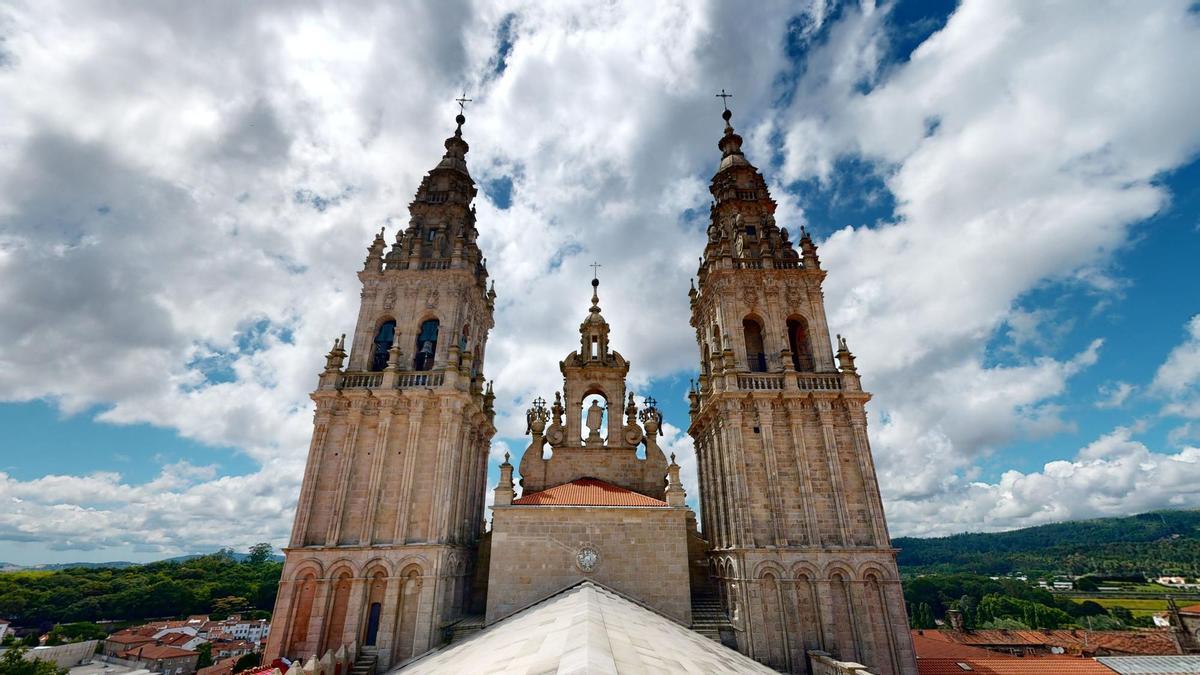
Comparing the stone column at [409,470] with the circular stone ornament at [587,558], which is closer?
the circular stone ornament at [587,558]

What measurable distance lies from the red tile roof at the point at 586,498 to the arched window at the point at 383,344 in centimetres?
904

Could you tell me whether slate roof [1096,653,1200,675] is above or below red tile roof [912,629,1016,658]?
above

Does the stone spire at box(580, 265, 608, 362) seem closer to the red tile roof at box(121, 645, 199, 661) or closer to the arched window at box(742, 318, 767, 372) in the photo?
the arched window at box(742, 318, 767, 372)

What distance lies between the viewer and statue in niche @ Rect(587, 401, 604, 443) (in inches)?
1036

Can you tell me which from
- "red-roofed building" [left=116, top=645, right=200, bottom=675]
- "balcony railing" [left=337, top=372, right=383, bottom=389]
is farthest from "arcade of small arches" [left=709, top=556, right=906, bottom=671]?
"red-roofed building" [left=116, top=645, right=200, bottom=675]

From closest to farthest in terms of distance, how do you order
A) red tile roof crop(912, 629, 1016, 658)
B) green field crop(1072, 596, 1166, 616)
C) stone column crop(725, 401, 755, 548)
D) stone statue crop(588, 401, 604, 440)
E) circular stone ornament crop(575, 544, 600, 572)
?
1. circular stone ornament crop(575, 544, 600, 572)
2. stone column crop(725, 401, 755, 548)
3. stone statue crop(588, 401, 604, 440)
4. red tile roof crop(912, 629, 1016, 658)
5. green field crop(1072, 596, 1166, 616)

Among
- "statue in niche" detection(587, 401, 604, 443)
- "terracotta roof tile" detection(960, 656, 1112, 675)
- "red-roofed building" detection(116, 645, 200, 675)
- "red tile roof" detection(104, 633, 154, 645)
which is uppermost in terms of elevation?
"statue in niche" detection(587, 401, 604, 443)

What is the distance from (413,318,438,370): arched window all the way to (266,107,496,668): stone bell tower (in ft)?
0.17

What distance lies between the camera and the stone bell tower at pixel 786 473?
1823 centimetres

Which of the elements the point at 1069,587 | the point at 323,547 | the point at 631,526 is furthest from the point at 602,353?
the point at 1069,587

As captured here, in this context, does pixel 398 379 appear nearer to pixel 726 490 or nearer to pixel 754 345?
pixel 726 490

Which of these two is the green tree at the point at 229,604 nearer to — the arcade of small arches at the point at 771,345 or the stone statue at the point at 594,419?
the stone statue at the point at 594,419

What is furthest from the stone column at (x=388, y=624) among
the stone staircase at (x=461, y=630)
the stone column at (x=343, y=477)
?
the stone column at (x=343, y=477)

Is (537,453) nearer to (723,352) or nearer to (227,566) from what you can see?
(723,352)
